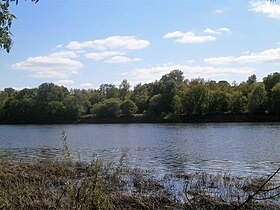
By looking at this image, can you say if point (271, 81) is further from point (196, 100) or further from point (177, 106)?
point (177, 106)

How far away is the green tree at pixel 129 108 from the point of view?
13650cm

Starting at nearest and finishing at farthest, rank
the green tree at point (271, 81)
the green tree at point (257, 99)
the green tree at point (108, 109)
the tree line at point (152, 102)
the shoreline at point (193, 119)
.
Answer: the green tree at point (257, 99), the shoreline at point (193, 119), the green tree at point (271, 81), the tree line at point (152, 102), the green tree at point (108, 109)

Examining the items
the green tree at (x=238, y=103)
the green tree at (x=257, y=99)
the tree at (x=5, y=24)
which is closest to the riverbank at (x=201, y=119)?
the green tree at (x=238, y=103)

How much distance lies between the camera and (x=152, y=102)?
129125 mm

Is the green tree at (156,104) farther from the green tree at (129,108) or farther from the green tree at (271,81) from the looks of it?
the green tree at (271,81)

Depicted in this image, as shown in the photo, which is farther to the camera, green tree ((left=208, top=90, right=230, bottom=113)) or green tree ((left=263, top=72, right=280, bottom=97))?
green tree ((left=208, top=90, right=230, bottom=113))

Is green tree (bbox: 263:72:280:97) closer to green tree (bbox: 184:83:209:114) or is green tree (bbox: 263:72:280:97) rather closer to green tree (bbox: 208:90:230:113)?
green tree (bbox: 208:90:230:113)

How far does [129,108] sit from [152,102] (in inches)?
465

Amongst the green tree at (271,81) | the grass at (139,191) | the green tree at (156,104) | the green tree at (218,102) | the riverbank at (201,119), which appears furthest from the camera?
the green tree at (156,104)

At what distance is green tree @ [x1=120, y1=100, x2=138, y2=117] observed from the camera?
448 feet

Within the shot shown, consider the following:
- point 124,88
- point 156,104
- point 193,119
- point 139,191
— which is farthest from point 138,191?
point 124,88

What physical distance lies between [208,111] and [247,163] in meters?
89.1

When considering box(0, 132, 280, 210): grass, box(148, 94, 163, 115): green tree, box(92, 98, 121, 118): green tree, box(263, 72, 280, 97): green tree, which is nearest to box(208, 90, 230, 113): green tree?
box(263, 72, 280, 97): green tree

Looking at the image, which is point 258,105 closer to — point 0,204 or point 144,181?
point 144,181
